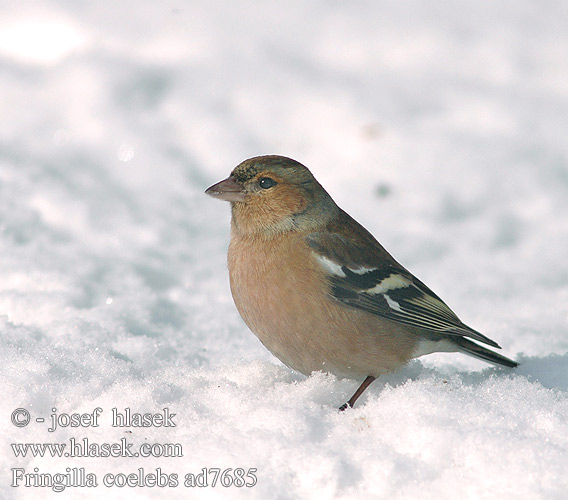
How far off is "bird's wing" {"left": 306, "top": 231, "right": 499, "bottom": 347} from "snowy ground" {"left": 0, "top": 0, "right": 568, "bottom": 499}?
0.30 m

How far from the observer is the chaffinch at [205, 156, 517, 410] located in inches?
134

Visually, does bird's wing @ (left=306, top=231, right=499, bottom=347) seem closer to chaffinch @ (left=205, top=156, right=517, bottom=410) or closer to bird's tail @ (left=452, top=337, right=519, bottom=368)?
chaffinch @ (left=205, top=156, right=517, bottom=410)

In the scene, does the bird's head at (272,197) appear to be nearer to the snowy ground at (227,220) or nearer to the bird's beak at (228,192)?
the bird's beak at (228,192)

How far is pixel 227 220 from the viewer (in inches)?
262

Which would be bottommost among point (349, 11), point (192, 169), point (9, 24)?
point (192, 169)

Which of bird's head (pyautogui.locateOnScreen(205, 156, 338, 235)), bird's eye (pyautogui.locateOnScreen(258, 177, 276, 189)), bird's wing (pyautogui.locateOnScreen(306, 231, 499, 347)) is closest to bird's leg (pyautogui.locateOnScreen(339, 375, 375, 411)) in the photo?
bird's wing (pyautogui.locateOnScreen(306, 231, 499, 347))

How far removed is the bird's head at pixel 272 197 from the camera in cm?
372

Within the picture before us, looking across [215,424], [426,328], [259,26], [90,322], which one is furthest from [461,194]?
[215,424]

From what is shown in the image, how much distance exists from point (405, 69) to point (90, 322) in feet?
17.6

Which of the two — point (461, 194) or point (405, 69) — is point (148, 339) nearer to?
point (461, 194)

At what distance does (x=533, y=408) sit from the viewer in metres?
3.01

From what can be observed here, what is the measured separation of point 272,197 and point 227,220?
2.89m

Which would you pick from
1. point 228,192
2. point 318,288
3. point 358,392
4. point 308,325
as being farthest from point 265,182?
point 358,392

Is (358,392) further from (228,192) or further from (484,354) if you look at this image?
(228,192)
